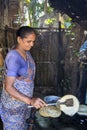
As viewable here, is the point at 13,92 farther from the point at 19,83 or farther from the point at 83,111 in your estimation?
the point at 83,111

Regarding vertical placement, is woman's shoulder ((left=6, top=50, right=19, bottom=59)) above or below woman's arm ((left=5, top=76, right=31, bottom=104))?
above

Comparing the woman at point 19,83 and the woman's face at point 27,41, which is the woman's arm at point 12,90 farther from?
the woman's face at point 27,41

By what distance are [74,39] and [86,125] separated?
320 centimetres

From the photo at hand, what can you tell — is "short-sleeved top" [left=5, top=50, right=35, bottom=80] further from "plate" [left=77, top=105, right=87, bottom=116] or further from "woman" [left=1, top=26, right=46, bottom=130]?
"plate" [left=77, top=105, right=87, bottom=116]

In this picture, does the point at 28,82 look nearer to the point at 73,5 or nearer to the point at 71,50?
the point at 73,5

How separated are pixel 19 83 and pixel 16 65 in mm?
225

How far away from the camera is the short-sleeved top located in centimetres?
271

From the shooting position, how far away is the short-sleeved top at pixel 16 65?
2.71m

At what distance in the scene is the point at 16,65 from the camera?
2740 mm

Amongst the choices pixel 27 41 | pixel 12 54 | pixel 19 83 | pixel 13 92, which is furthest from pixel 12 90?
pixel 27 41

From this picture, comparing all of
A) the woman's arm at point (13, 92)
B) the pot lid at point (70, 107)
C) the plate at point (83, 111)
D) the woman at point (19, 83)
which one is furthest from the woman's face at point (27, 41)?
the plate at point (83, 111)

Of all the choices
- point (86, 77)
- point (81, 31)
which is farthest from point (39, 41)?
point (86, 77)

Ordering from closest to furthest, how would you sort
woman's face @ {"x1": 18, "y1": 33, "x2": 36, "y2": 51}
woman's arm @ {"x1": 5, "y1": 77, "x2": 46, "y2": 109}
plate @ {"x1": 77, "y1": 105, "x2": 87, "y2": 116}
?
1. woman's arm @ {"x1": 5, "y1": 77, "x2": 46, "y2": 109}
2. woman's face @ {"x1": 18, "y1": 33, "x2": 36, "y2": 51}
3. plate @ {"x1": 77, "y1": 105, "x2": 87, "y2": 116}

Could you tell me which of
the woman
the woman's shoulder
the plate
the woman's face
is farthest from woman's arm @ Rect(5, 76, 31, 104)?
the plate
